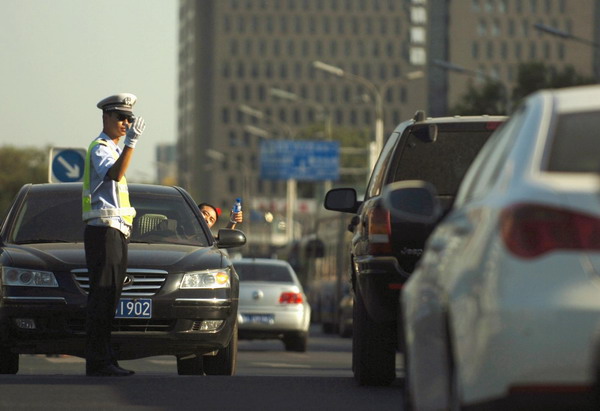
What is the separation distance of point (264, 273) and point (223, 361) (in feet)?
47.5

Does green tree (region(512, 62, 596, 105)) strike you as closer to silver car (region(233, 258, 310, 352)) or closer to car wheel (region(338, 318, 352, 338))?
car wheel (region(338, 318, 352, 338))

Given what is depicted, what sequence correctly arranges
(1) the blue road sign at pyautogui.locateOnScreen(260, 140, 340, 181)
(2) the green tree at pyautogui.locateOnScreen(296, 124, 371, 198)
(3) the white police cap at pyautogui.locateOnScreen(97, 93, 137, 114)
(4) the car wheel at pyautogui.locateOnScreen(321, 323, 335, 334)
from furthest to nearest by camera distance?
(2) the green tree at pyautogui.locateOnScreen(296, 124, 371, 198) < (1) the blue road sign at pyautogui.locateOnScreen(260, 140, 340, 181) < (4) the car wheel at pyautogui.locateOnScreen(321, 323, 335, 334) < (3) the white police cap at pyautogui.locateOnScreen(97, 93, 137, 114)

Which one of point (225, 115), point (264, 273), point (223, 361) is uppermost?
point (223, 361)

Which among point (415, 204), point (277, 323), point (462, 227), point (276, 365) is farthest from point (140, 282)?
point (277, 323)

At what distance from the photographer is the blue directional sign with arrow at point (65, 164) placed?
26.6 metres

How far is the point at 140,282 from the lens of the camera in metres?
12.9

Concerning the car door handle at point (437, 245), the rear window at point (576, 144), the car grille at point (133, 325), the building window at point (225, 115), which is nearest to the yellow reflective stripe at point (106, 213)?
the car grille at point (133, 325)

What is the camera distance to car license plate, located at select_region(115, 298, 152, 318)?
12.8 m

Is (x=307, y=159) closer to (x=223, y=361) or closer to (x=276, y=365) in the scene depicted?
(x=276, y=365)

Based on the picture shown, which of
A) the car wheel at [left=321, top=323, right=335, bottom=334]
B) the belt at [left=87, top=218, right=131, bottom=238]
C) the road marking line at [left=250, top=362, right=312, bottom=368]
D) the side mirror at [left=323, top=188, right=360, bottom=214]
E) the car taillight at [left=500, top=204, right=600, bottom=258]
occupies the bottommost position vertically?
the car wheel at [left=321, top=323, right=335, bottom=334]

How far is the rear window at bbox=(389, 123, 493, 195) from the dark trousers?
2.03 m

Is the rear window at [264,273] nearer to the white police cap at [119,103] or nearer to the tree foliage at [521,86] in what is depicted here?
the white police cap at [119,103]

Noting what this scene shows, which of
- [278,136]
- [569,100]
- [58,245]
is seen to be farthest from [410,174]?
[278,136]

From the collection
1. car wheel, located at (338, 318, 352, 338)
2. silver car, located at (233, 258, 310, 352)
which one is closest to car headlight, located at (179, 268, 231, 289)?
silver car, located at (233, 258, 310, 352)
